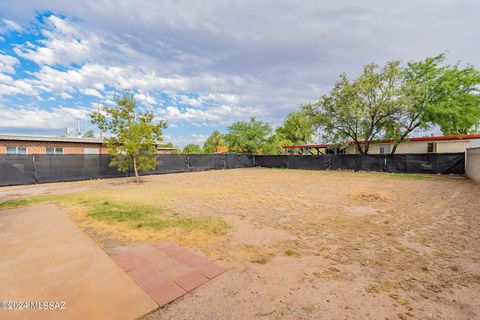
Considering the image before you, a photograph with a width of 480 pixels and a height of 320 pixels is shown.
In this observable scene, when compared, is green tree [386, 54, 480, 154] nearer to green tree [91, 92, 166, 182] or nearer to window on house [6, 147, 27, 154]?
green tree [91, 92, 166, 182]

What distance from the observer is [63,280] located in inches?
89.1

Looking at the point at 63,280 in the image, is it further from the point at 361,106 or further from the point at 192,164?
the point at 361,106

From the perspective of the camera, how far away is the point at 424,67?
51.9 feet

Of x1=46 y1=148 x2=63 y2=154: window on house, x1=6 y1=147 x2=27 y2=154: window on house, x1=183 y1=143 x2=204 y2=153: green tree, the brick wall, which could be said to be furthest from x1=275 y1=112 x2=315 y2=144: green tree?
x1=6 y1=147 x2=27 y2=154: window on house

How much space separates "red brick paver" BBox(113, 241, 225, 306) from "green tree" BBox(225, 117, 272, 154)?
19.2 m

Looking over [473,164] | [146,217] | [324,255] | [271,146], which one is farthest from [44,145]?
[473,164]

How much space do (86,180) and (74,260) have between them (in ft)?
36.5

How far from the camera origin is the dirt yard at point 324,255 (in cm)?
189

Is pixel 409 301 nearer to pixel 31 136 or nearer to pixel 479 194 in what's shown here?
pixel 479 194

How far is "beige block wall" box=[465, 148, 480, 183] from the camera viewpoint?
9.55m

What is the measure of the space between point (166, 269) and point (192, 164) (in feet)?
48.0

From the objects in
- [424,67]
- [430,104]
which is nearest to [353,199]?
[430,104]

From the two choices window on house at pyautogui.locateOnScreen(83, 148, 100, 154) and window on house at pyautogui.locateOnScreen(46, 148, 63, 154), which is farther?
window on house at pyautogui.locateOnScreen(83, 148, 100, 154)

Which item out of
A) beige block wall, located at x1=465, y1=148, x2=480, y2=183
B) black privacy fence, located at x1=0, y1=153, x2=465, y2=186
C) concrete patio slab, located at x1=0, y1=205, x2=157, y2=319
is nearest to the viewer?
concrete patio slab, located at x1=0, y1=205, x2=157, y2=319
